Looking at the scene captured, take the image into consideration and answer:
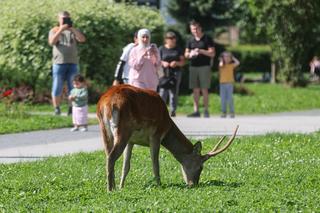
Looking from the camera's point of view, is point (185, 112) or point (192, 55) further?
point (185, 112)

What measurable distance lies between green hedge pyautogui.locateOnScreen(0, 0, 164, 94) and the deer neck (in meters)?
12.8

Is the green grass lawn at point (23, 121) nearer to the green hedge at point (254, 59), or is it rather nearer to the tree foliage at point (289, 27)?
the tree foliage at point (289, 27)

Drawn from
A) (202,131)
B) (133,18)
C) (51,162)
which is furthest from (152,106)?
(133,18)

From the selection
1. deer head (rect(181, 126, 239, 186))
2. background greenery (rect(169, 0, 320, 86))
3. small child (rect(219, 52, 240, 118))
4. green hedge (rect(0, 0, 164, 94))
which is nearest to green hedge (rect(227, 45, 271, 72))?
background greenery (rect(169, 0, 320, 86))

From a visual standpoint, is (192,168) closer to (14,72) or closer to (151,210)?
(151,210)

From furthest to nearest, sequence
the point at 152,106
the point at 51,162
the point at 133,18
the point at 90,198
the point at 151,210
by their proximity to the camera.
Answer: the point at 133,18, the point at 51,162, the point at 152,106, the point at 90,198, the point at 151,210

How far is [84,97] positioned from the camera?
16.9 m

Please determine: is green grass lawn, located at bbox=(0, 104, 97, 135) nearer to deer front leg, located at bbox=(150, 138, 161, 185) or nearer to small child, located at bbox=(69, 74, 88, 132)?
small child, located at bbox=(69, 74, 88, 132)

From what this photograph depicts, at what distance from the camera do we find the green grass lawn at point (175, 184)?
896 cm

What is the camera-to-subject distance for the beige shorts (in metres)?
20.2

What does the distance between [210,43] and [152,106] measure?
977 cm

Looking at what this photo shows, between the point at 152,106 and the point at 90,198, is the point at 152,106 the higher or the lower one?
the higher one

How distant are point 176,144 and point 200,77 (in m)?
9.55

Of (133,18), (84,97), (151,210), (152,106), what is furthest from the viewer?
(133,18)
